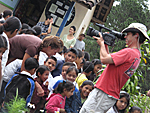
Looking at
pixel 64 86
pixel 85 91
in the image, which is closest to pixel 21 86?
pixel 64 86

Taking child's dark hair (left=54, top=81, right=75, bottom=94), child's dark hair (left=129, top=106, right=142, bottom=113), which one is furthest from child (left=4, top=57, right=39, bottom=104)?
child's dark hair (left=129, top=106, right=142, bottom=113)

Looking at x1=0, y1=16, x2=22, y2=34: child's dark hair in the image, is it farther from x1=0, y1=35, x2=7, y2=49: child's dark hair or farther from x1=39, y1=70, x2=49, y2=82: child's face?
x1=39, y1=70, x2=49, y2=82: child's face

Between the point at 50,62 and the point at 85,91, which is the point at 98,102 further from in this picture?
the point at 50,62

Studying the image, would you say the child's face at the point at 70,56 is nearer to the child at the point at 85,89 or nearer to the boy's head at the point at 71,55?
the boy's head at the point at 71,55

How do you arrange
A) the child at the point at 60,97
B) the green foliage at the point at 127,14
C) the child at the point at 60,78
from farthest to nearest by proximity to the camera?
Result: the green foliage at the point at 127,14, the child at the point at 60,78, the child at the point at 60,97

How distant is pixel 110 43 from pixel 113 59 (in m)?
0.34

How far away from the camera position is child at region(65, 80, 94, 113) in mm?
3919

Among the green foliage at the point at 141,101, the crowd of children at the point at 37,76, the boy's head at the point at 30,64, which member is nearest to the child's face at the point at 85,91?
the crowd of children at the point at 37,76

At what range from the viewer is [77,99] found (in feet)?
13.5

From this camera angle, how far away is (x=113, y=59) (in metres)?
3.37

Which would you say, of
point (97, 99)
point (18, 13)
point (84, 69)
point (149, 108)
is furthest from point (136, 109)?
point (18, 13)

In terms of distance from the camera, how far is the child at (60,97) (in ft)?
12.0

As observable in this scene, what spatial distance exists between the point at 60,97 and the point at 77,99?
42 cm

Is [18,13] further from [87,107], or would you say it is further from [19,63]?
[87,107]
